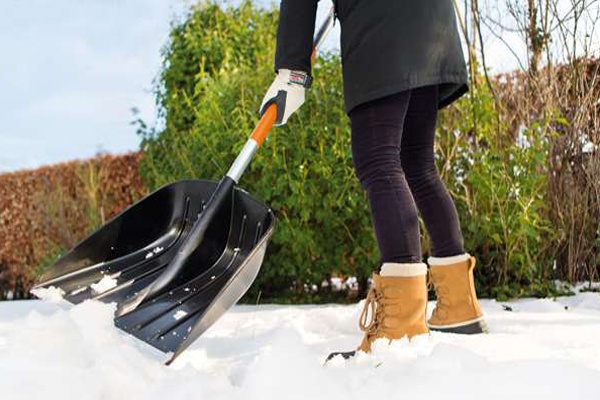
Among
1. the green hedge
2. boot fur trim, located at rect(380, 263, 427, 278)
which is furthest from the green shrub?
boot fur trim, located at rect(380, 263, 427, 278)

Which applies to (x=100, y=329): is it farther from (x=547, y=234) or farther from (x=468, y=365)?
(x=547, y=234)

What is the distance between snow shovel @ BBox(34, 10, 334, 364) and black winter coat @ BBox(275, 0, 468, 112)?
0.25 meters

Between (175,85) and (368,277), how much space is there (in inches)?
96.8

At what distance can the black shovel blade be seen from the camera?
1.79 metres

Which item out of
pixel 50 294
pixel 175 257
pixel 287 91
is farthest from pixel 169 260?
pixel 287 91

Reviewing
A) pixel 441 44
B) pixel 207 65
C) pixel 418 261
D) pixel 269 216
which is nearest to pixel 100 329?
pixel 269 216

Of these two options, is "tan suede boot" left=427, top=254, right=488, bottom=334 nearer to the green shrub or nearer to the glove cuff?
the glove cuff

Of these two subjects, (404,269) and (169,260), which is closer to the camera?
(404,269)

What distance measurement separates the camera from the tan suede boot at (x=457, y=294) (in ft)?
7.00

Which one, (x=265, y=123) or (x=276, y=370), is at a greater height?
(x=265, y=123)

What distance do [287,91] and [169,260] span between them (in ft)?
2.31

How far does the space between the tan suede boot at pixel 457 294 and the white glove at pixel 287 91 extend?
0.69 metres

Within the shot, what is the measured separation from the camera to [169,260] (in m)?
2.20

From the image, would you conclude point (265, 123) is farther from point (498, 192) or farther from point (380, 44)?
point (498, 192)
